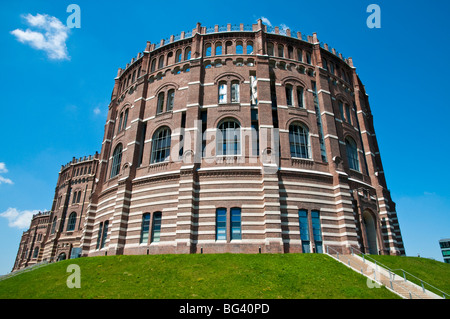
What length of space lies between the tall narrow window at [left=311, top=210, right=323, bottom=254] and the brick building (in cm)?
11

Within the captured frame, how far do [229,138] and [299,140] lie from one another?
623cm

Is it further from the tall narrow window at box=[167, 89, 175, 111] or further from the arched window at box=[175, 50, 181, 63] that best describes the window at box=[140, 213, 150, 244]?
the arched window at box=[175, 50, 181, 63]

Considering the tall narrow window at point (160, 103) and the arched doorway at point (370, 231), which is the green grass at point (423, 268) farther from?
the tall narrow window at point (160, 103)

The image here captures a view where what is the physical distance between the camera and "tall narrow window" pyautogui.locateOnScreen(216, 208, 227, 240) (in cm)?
2130

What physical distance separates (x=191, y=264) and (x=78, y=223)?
125 ft

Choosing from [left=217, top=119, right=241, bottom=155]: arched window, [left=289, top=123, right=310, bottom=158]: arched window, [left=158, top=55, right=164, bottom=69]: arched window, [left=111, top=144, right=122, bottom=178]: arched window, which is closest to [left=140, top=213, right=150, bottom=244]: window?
[left=111, top=144, right=122, bottom=178]: arched window

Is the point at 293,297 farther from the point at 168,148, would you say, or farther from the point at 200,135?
the point at 168,148

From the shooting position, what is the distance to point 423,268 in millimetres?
19594

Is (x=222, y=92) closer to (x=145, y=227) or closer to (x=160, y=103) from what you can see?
(x=160, y=103)

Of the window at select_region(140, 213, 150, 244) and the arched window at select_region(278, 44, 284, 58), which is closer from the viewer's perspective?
the window at select_region(140, 213, 150, 244)

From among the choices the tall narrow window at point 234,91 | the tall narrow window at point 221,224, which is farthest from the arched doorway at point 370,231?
the tall narrow window at point 234,91

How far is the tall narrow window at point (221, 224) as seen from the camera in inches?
838

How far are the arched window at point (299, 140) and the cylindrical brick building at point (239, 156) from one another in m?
0.10

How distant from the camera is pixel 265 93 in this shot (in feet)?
84.1
